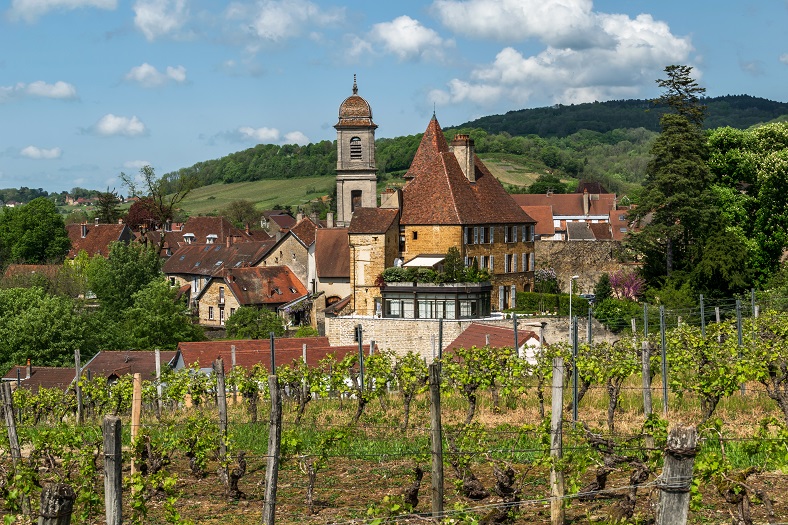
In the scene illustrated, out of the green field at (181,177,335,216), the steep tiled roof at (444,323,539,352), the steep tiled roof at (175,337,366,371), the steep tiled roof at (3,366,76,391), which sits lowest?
the steep tiled roof at (3,366,76,391)

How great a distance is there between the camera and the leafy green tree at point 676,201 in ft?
152

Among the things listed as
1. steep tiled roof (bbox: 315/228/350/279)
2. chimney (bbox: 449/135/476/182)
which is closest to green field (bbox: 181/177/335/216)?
steep tiled roof (bbox: 315/228/350/279)

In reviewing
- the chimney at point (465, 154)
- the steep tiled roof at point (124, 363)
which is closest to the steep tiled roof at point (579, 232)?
the chimney at point (465, 154)

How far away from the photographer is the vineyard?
441 inches

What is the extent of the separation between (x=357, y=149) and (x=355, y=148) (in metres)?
0.15

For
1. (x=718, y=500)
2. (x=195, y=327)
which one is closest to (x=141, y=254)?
(x=195, y=327)

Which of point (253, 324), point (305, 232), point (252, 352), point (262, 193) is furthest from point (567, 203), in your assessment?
point (252, 352)

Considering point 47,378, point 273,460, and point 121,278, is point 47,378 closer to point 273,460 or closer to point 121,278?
point 273,460

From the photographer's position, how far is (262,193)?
172 m

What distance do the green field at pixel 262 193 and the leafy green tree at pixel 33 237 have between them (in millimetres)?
63342

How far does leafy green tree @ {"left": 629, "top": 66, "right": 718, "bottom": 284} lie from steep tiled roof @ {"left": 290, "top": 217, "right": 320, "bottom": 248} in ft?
76.1

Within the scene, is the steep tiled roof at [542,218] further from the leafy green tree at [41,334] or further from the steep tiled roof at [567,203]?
the leafy green tree at [41,334]

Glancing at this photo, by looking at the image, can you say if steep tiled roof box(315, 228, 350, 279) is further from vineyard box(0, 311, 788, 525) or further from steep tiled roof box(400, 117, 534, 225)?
vineyard box(0, 311, 788, 525)

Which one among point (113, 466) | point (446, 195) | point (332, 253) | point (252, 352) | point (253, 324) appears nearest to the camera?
point (113, 466)
